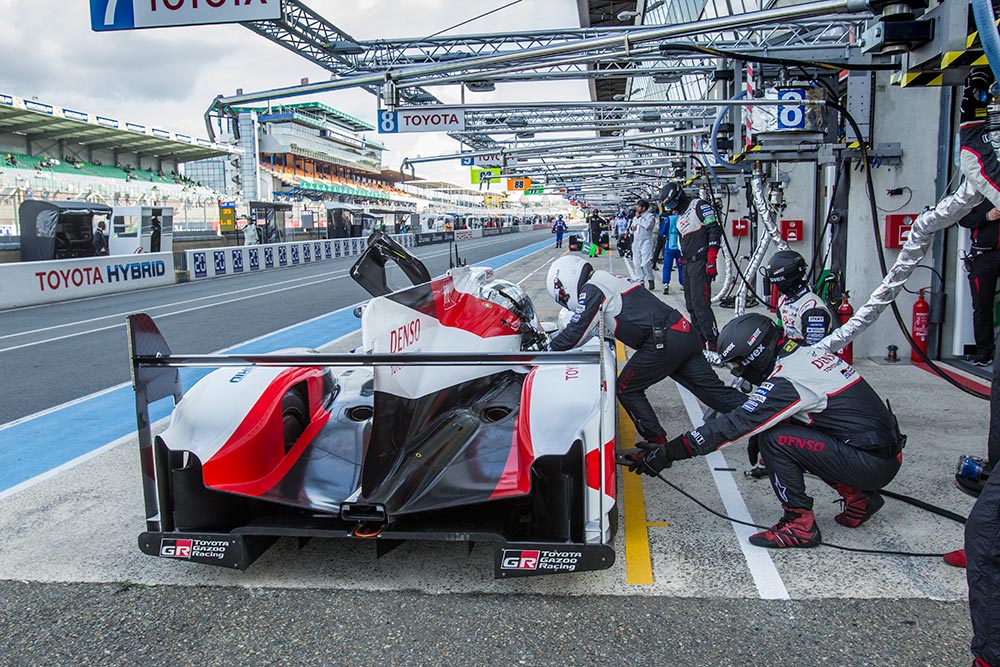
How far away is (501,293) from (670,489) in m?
2.21

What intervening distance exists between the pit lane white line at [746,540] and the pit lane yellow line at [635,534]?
18.6 inches

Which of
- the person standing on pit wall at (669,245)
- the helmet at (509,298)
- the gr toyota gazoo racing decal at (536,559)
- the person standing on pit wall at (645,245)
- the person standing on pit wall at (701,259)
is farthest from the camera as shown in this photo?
the person standing on pit wall at (645,245)

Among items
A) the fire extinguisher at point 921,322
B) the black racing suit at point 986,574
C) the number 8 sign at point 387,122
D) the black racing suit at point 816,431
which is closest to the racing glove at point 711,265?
the fire extinguisher at point 921,322

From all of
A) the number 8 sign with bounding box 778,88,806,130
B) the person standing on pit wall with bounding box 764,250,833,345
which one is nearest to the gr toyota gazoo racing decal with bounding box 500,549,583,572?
the person standing on pit wall with bounding box 764,250,833,345

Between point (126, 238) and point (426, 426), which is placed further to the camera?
point (126, 238)

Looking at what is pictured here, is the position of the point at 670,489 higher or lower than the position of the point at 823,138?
lower

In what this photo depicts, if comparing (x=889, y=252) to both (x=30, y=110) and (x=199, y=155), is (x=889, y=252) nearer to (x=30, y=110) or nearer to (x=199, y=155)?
(x=30, y=110)

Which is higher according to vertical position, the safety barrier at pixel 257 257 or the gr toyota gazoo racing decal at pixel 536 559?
the safety barrier at pixel 257 257

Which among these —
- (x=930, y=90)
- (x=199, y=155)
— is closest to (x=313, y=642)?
(x=930, y=90)

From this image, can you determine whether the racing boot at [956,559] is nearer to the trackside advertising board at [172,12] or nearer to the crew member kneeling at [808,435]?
the crew member kneeling at [808,435]

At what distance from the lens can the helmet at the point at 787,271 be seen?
18.3 ft

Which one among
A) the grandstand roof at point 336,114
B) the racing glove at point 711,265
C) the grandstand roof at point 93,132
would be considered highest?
the grandstand roof at point 336,114

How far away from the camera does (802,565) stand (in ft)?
11.8

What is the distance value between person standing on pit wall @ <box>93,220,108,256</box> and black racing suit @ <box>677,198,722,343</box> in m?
21.6
